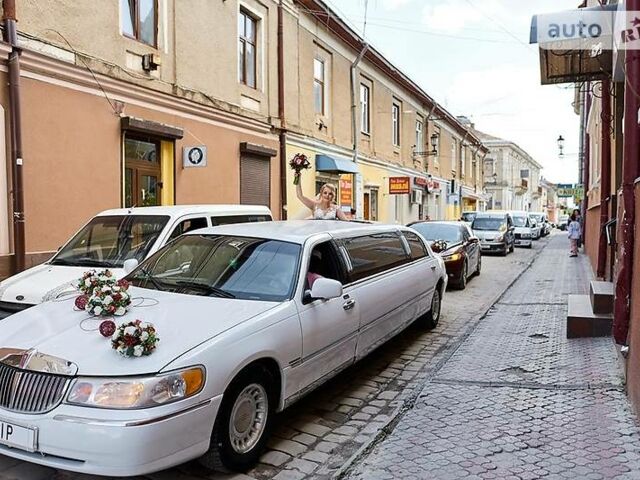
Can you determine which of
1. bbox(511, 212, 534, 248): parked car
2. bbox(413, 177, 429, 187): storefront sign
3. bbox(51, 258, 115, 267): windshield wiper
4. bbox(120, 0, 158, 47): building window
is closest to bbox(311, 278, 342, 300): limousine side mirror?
bbox(51, 258, 115, 267): windshield wiper

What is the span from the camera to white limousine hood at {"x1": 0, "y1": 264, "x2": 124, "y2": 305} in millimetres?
5668

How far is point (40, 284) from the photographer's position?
589 cm

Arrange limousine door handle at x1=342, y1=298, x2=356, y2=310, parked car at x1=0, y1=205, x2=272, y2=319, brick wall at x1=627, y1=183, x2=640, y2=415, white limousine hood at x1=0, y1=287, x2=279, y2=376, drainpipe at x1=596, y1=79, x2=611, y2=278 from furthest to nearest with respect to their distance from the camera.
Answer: drainpipe at x1=596, y1=79, x2=611, y2=278 → parked car at x1=0, y1=205, x2=272, y2=319 → limousine door handle at x1=342, y1=298, x2=356, y2=310 → brick wall at x1=627, y1=183, x2=640, y2=415 → white limousine hood at x1=0, y1=287, x2=279, y2=376

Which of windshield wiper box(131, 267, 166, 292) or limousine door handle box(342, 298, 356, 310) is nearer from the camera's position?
windshield wiper box(131, 267, 166, 292)

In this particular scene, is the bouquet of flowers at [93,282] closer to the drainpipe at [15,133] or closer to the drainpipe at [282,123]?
the drainpipe at [15,133]

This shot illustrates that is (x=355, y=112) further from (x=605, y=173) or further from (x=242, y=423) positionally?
(x=242, y=423)

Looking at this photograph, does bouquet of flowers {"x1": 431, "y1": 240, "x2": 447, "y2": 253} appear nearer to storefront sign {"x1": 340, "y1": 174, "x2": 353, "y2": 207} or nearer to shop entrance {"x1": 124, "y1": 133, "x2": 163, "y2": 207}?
shop entrance {"x1": 124, "y1": 133, "x2": 163, "y2": 207}

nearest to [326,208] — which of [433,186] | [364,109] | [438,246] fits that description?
[438,246]

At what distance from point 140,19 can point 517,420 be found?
9.77 meters

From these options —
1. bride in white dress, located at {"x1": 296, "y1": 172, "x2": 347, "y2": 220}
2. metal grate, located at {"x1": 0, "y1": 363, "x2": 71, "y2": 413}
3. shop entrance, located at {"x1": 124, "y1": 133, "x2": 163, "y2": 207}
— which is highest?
shop entrance, located at {"x1": 124, "y1": 133, "x2": 163, "y2": 207}

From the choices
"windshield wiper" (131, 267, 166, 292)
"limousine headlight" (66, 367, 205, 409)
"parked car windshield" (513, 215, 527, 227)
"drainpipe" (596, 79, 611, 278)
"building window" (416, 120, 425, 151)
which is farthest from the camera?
"parked car windshield" (513, 215, 527, 227)

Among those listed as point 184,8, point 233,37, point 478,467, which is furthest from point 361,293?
point 233,37

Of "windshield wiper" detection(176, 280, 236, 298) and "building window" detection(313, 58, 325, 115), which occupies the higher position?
"building window" detection(313, 58, 325, 115)

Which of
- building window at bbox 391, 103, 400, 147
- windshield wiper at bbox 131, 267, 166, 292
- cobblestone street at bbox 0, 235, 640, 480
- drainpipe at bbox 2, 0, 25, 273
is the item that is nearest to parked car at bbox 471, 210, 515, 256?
building window at bbox 391, 103, 400, 147
